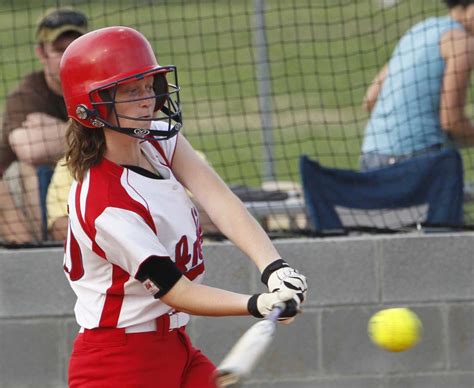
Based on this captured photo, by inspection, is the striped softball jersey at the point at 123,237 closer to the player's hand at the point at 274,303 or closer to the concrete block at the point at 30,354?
the player's hand at the point at 274,303

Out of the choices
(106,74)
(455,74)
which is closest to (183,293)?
(106,74)

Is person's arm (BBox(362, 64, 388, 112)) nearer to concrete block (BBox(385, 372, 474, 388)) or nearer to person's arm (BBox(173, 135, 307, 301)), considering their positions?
concrete block (BBox(385, 372, 474, 388))

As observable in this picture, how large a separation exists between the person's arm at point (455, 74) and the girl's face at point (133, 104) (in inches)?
106

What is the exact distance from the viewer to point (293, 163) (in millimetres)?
8062

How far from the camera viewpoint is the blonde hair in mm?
3332

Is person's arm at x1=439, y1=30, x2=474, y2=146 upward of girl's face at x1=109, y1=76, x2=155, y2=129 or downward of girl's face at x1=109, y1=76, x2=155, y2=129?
downward

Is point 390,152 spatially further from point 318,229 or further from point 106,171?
point 106,171

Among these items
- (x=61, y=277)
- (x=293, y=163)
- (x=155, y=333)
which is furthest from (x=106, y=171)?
(x=293, y=163)

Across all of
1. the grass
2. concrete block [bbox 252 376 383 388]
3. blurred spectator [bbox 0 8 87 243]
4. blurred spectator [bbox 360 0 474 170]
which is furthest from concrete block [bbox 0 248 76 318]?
the grass

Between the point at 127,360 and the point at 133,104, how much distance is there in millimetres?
791

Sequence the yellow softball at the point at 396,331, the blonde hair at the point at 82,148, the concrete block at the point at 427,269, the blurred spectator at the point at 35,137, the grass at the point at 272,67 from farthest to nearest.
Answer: the grass at the point at 272,67
the blurred spectator at the point at 35,137
the concrete block at the point at 427,269
the yellow softball at the point at 396,331
the blonde hair at the point at 82,148

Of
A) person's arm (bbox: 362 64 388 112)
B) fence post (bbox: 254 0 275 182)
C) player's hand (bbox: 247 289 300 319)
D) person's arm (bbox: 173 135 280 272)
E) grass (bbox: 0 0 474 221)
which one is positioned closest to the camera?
player's hand (bbox: 247 289 300 319)

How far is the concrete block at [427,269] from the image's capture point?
17.1 ft

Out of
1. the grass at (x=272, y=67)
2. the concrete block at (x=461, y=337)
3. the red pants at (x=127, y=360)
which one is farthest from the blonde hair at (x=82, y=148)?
the grass at (x=272, y=67)
